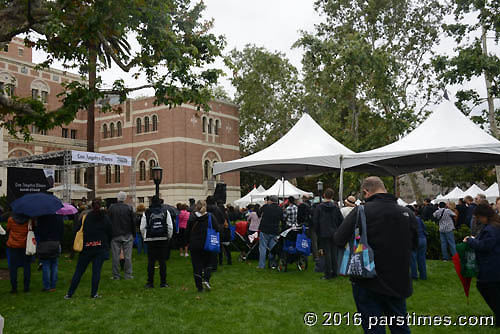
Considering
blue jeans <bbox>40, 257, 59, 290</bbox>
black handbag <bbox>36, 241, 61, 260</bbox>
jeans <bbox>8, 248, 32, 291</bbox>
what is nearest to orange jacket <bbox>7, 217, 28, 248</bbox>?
jeans <bbox>8, 248, 32, 291</bbox>

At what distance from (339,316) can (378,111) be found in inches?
1019

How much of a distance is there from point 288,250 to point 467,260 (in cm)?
558

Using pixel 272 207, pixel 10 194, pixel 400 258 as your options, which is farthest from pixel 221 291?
pixel 10 194

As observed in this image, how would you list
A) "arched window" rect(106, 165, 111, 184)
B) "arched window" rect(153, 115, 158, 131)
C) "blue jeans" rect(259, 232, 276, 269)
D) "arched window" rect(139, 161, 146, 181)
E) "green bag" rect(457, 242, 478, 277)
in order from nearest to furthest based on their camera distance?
1. "green bag" rect(457, 242, 478, 277)
2. "blue jeans" rect(259, 232, 276, 269)
3. "arched window" rect(153, 115, 158, 131)
4. "arched window" rect(139, 161, 146, 181)
5. "arched window" rect(106, 165, 111, 184)

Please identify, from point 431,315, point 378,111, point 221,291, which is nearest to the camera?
point 431,315

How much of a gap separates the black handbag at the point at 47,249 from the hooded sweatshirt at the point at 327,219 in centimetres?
524

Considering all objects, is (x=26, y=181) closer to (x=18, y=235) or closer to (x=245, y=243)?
(x=245, y=243)

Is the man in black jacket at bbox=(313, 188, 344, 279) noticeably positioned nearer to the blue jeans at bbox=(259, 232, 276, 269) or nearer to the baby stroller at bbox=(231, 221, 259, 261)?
the blue jeans at bbox=(259, 232, 276, 269)

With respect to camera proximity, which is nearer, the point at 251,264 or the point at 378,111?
the point at 251,264

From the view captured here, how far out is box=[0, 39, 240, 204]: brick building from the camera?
3900 cm

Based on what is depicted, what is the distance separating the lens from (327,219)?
32.3ft

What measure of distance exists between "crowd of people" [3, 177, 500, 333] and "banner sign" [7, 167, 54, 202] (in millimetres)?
9429

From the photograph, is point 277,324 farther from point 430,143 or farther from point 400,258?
point 430,143

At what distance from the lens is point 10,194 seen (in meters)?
21.8
